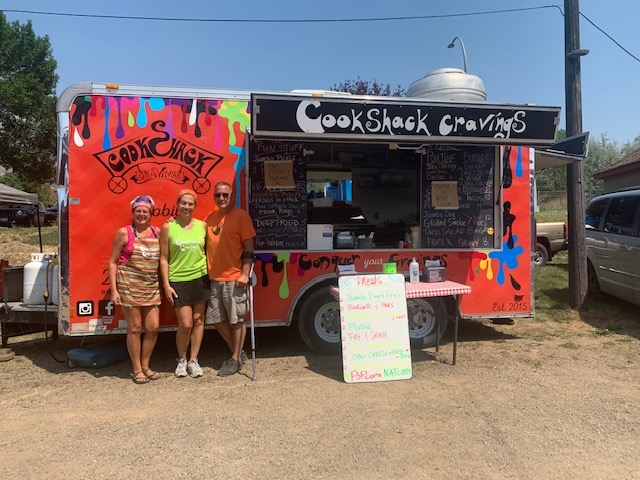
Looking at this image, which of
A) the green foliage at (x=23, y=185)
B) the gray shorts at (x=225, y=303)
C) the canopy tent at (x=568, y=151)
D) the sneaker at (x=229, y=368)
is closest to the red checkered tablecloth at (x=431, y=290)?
the gray shorts at (x=225, y=303)

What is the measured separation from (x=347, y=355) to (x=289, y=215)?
1.61 metres

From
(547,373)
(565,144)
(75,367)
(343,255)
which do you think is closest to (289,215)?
(343,255)

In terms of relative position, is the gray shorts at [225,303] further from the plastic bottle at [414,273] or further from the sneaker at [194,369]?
the plastic bottle at [414,273]

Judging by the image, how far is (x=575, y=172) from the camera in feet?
23.3

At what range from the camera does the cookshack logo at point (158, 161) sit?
4555mm

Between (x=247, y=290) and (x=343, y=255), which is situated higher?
(x=343, y=255)

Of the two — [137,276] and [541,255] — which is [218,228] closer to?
[137,276]

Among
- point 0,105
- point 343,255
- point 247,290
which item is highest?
point 0,105

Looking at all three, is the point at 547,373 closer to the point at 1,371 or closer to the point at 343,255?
the point at 343,255

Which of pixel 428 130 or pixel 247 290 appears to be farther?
pixel 247 290

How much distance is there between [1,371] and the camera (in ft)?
15.6

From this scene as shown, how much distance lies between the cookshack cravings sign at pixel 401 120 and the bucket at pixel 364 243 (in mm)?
1315

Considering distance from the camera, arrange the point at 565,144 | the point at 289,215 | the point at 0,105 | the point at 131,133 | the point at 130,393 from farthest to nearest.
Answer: the point at 0,105 → the point at 565,144 → the point at 289,215 → the point at 131,133 → the point at 130,393

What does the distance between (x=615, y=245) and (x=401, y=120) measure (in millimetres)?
4668
